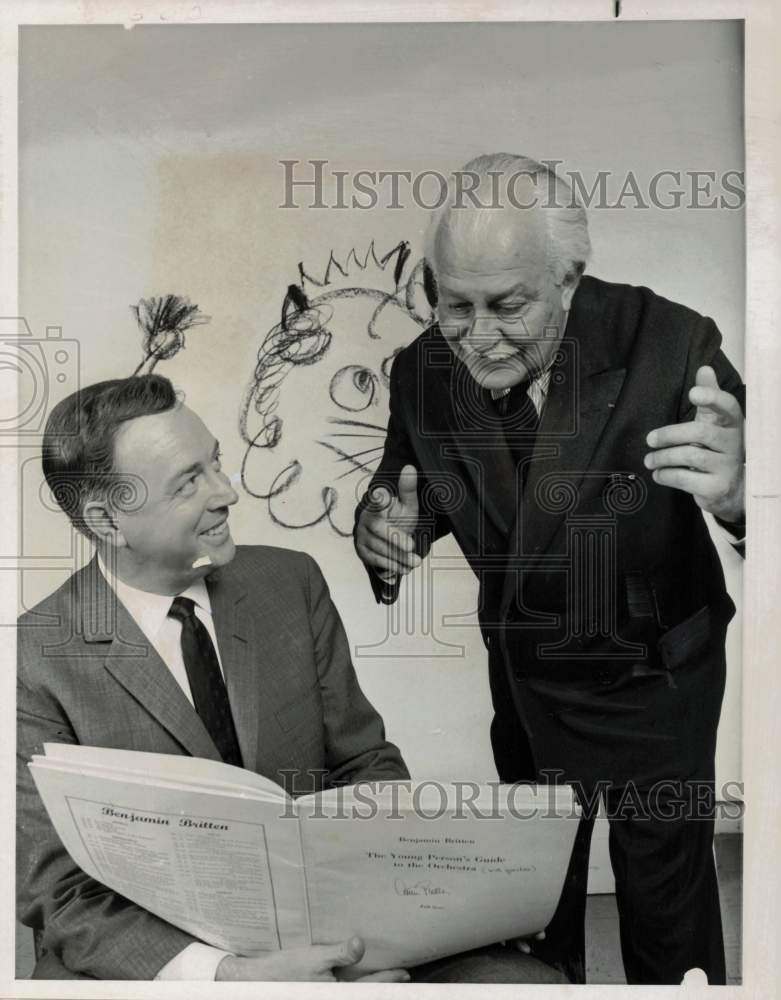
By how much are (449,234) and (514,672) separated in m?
0.77

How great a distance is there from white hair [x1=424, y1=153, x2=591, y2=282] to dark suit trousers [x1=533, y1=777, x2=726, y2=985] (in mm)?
939

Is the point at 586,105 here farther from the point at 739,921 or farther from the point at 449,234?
the point at 739,921

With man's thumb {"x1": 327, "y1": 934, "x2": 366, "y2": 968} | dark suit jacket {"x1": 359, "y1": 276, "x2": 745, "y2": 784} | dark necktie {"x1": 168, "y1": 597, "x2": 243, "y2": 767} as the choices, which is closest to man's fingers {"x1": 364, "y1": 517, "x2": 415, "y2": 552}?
dark suit jacket {"x1": 359, "y1": 276, "x2": 745, "y2": 784}

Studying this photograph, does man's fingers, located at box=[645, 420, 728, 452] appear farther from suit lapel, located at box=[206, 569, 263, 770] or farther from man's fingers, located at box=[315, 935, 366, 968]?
man's fingers, located at box=[315, 935, 366, 968]

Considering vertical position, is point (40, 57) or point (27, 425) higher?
point (40, 57)

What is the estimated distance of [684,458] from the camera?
1985mm

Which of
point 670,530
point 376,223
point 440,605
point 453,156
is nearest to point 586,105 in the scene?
point 453,156

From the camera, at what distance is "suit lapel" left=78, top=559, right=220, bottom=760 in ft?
6.46

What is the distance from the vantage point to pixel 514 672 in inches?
78.4

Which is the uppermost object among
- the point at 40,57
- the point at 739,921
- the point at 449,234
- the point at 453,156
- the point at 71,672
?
the point at 40,57

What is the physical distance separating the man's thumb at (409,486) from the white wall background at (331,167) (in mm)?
91

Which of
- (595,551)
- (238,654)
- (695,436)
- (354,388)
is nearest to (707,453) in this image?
(695,436)

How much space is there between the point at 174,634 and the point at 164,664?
0.05m
